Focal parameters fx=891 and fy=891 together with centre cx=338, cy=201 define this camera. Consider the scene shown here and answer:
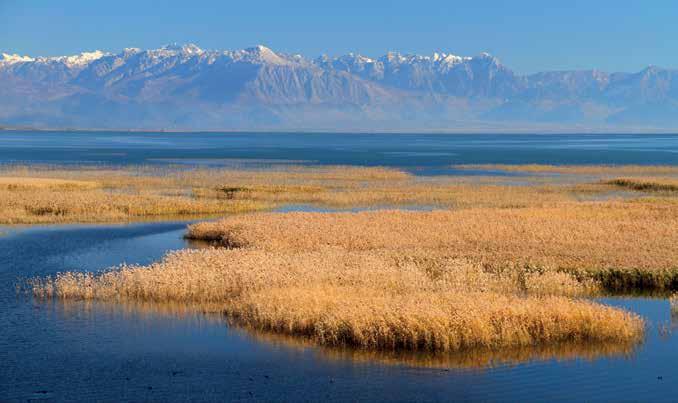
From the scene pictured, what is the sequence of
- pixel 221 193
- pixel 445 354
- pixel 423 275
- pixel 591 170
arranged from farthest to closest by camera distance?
pixel 591 170 < pixel 221 193 < pixel 423 275 < pixel 445 354

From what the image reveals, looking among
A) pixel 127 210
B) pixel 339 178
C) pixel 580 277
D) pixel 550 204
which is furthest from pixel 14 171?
pixel 580 277

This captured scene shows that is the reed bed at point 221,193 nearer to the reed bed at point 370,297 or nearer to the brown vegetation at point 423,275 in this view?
the brown vegetation at point 423,275

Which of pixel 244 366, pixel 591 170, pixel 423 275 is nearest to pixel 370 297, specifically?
pixel 423 275

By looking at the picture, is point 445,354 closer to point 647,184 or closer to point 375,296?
point 375,296

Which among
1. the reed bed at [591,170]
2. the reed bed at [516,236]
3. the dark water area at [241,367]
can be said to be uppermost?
the reed bed at [516,236]

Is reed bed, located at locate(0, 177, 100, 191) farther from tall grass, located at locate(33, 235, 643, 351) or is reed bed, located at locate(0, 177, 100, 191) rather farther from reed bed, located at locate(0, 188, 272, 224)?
tall grass, located at locate(33, 235, 643, 351)

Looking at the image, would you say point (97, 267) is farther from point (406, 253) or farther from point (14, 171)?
point (14, 171)

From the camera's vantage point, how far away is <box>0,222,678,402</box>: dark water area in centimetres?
2030

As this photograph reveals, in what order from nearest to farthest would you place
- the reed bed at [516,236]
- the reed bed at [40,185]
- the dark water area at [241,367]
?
1. the dark water area at [241,367]
2. the reed bed at [516,236]
3. the reed bed at [40,185]

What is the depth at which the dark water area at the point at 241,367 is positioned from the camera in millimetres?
20297

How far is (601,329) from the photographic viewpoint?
24484mm

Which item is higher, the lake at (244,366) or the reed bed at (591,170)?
the reed bed at (591,170)

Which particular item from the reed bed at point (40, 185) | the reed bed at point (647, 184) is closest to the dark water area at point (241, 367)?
the reed bed at point (40, 185)

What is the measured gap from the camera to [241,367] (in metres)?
22.1
